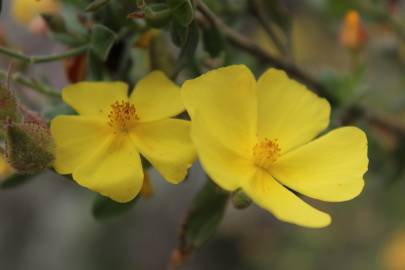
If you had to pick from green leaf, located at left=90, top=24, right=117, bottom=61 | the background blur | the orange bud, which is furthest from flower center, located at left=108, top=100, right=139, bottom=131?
the background blur

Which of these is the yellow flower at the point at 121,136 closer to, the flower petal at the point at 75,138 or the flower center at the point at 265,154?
the flower petal at the point at 75,138

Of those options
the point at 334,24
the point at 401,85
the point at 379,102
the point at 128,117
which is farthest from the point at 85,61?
the point at 379,102

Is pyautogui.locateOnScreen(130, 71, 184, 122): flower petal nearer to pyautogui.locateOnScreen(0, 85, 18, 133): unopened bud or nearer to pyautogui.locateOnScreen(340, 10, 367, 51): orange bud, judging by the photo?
pyautogui.locateOnScreen(0, 85, 18, 133): unopened bud

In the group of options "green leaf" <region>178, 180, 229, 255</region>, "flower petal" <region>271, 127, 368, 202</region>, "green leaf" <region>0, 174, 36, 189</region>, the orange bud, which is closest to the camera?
"flower petal" <region>271, 127, 368, 202</region>

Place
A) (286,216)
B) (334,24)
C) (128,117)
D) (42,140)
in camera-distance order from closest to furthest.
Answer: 1. (286,216)
2. (42,140)
3. (128,117)
4. (334,24)

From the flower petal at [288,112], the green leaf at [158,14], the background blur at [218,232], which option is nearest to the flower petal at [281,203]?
the flower petal at [288,112]

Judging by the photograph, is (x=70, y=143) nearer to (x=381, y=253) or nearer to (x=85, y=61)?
(x=85, y=61)

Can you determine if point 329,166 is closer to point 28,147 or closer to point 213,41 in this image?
point 213,41
